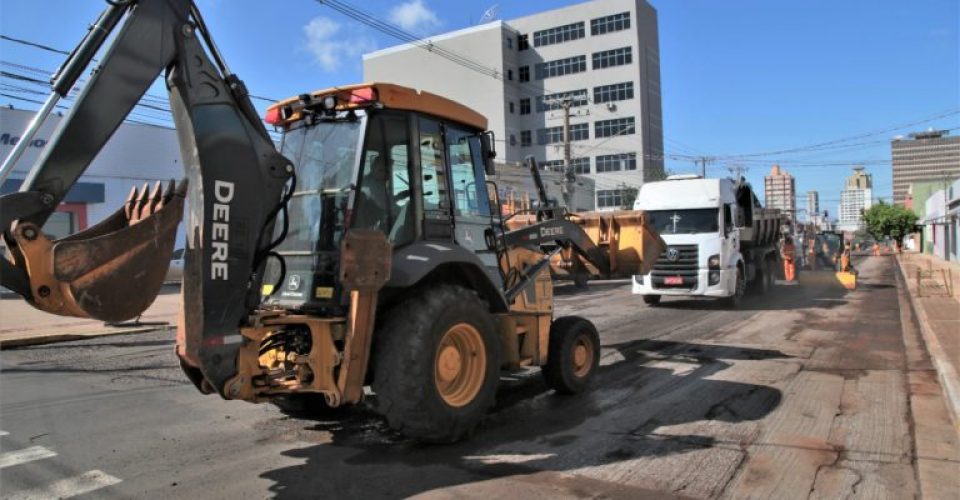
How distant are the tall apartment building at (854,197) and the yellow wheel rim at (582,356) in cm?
14239

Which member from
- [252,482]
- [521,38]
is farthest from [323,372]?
[521,38]

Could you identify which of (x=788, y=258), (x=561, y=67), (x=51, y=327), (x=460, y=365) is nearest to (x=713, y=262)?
(x=788, y=258)

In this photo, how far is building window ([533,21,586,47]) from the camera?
74125mm

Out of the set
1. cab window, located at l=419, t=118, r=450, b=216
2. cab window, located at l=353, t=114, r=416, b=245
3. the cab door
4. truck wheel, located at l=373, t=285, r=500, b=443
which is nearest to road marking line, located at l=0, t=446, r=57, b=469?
truck wheel, located at l=373, t=285, r=500, b=443

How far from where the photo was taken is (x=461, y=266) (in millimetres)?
5547

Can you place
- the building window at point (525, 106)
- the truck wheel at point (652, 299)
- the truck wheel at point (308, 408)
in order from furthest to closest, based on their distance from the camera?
the building window at point (525, 106), the truck wheel at point (652, 299), the truck wheel at point (308, 408)

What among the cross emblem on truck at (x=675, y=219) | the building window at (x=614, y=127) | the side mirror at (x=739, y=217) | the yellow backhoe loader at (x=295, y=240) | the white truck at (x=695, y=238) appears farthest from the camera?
the building window at (x=614, y=127)

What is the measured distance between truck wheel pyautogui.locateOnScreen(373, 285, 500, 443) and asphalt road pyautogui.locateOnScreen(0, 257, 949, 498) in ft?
1.04

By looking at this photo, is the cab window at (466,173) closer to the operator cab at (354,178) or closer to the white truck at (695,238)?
the operator cab at (354,178)

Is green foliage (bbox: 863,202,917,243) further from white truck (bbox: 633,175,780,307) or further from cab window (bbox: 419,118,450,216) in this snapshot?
cab window (bbox: 419,118,450,216)

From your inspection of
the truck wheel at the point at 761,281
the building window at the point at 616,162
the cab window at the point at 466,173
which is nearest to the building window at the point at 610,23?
the building window at the point at 616,162

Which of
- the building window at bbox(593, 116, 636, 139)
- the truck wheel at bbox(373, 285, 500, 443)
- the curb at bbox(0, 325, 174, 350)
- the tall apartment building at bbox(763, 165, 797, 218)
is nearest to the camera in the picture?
the truck wheel at bbox(373, 285, 500, 443)

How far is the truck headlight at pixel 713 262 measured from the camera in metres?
15.3

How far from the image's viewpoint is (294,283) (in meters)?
5.15
